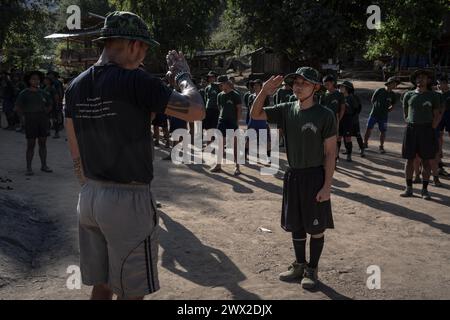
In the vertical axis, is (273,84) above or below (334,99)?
above

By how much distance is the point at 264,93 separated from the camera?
14.1 ft

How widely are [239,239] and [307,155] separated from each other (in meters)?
1.92

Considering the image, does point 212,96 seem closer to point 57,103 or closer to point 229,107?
point 229,107

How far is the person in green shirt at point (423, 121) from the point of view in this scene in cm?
752

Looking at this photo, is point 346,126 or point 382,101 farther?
point 382,101

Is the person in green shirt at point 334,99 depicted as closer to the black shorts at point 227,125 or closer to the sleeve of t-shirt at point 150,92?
the black shorts at point 227,125

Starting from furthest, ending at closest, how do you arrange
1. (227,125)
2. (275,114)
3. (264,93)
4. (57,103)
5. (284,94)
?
(57,103) < (284,94) < (227,125) < (275,114) < (264,93)

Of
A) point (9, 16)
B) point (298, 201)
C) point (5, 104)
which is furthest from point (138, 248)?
point (9, 16)

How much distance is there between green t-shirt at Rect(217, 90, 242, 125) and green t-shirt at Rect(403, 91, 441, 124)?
336cm

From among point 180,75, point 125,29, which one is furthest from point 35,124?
point 125,29

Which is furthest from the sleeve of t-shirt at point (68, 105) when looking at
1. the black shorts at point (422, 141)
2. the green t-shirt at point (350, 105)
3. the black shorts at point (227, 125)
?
the green t-shirt at point (350, 105)

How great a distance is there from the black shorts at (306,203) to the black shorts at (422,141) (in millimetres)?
3885

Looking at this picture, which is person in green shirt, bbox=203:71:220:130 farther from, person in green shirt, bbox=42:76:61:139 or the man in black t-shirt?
the man in black t-shirt

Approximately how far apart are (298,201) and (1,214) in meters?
3.45
